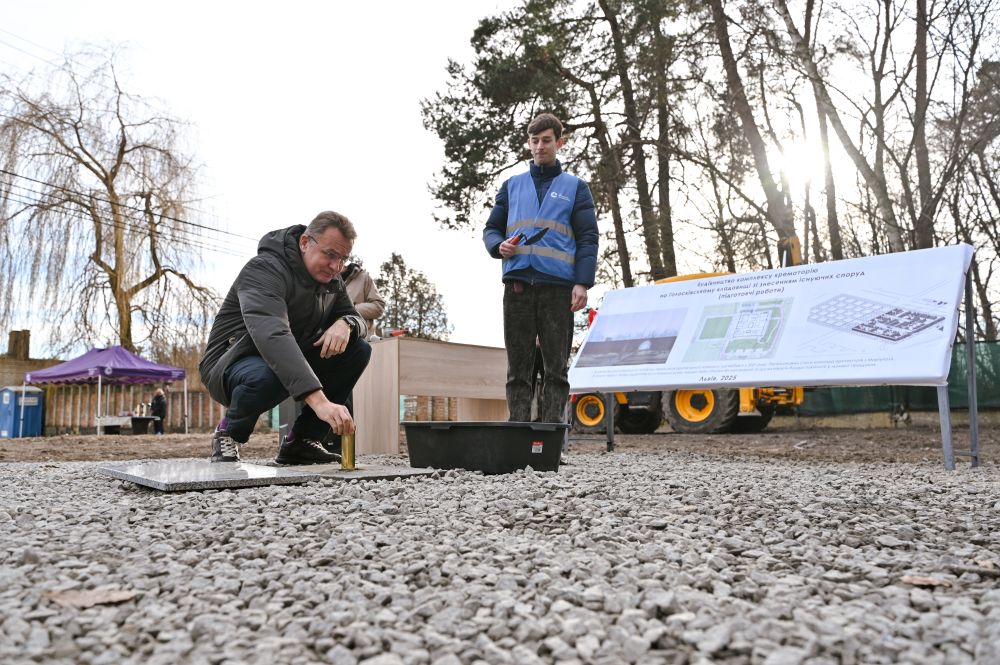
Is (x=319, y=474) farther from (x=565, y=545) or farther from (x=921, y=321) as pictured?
(x=921, y=321)

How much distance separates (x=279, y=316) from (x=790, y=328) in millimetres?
2905

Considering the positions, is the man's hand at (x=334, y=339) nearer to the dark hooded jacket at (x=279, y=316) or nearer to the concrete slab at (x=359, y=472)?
the dark hooded jacket at (x=279, y=316)

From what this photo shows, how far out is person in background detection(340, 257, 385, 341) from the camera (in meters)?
4.83

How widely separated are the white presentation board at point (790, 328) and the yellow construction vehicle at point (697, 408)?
12.0ft

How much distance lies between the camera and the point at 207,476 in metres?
2.67

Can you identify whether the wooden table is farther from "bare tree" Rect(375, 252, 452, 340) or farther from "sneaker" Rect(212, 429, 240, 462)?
"bare tree" Rect(375, 252, 452, 340)

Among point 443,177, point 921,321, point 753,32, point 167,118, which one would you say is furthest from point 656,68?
point 167,118

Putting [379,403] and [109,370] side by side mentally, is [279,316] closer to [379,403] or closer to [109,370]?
[379,403]

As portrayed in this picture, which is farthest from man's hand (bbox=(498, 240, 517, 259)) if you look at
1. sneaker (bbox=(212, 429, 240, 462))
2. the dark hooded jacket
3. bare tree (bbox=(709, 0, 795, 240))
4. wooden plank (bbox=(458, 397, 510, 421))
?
bare tree (bbox=(709, 0, 795, 240))

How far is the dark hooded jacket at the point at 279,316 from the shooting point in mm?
2783

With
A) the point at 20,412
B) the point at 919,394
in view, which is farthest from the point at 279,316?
the point at 20,412

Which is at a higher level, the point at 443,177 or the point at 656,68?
the point at 656,68

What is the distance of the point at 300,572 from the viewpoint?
5.04 ft

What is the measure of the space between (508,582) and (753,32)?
9918 mm
